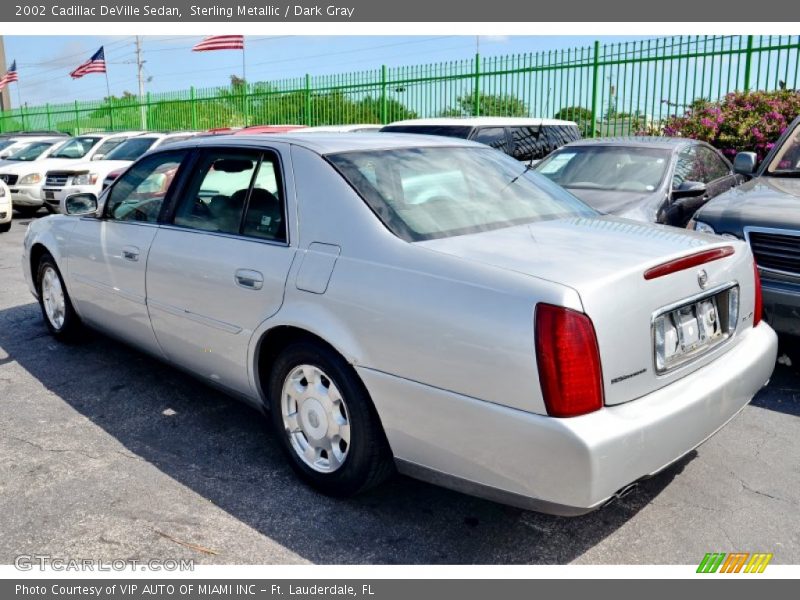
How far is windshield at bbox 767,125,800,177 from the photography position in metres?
5.84

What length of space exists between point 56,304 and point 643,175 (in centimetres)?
547

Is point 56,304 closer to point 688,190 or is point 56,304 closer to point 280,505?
point 280,505

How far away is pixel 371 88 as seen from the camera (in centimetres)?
1619

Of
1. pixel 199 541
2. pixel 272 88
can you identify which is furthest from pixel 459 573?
pixel 272 88

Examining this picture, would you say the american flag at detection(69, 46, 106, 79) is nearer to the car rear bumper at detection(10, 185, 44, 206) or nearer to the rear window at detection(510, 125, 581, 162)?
the car rear bumper at detection(10, 185, 44, 206)

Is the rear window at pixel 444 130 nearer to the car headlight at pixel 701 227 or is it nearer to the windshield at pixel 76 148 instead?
the car headlight at pixel 701 227

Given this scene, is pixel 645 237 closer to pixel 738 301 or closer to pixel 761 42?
pixel 738 301

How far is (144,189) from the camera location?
15.1 feet

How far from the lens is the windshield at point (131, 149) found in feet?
45.7

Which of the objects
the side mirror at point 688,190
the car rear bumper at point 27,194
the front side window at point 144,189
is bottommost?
the car rear bumper at point 27,194

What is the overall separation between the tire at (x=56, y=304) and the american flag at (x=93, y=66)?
65.6 ft

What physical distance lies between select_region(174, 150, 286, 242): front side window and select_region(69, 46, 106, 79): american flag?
21978 millimetres

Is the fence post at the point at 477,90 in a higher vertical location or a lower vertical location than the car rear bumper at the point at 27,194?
higher

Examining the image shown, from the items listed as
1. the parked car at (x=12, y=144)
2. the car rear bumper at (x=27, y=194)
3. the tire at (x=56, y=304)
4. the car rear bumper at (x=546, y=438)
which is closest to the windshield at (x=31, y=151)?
the parked car at (x=12, y=144)
